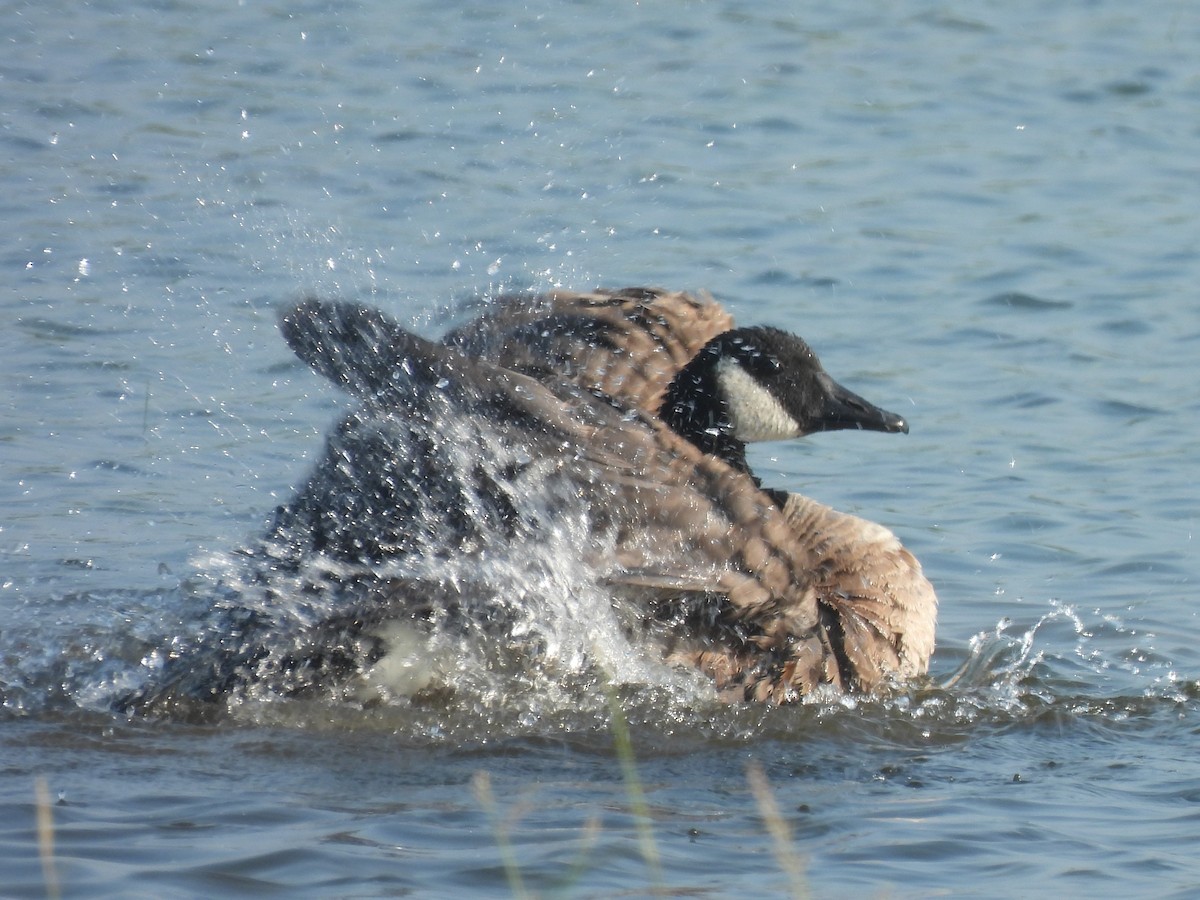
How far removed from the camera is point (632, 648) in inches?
219

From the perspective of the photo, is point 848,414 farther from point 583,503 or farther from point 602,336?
point 583,503

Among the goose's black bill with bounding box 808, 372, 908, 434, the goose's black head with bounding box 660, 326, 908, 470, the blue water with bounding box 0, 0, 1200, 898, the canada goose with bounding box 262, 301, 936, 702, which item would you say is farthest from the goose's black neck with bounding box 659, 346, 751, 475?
the blue water with bounding box 0, 0, 1200, 898

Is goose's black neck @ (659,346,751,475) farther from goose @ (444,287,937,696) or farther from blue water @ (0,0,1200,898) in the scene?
blue water @ (0,0,1200,898)

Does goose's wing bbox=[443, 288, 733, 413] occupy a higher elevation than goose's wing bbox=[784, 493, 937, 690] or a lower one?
higher

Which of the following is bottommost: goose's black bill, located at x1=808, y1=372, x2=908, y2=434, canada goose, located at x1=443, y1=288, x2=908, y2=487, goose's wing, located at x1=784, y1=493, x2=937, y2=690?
goose's wing, located at x1=784, y1=493, x2=937, y2=690

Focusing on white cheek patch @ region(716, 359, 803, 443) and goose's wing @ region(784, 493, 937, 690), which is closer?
goose's wing @ region(784, 493, 937, 690)

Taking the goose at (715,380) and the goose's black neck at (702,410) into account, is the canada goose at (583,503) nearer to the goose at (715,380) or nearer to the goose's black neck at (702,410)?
the goose at (715,380)

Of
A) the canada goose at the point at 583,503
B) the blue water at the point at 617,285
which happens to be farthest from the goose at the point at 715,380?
the blue water at the point at 617,285

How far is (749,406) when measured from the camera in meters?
6.17

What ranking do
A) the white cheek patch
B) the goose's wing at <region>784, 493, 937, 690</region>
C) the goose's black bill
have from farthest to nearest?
the goose's black bill, the white cheek patch, the goose's wing at <region>784, 493, 937, 690</region>

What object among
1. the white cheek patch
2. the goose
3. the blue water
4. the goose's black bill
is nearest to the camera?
the blue water

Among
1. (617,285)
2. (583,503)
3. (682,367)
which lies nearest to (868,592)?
(682,367)

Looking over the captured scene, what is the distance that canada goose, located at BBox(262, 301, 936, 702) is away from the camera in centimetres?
520

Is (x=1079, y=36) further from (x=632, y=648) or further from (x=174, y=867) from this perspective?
(x=174, y=867)
